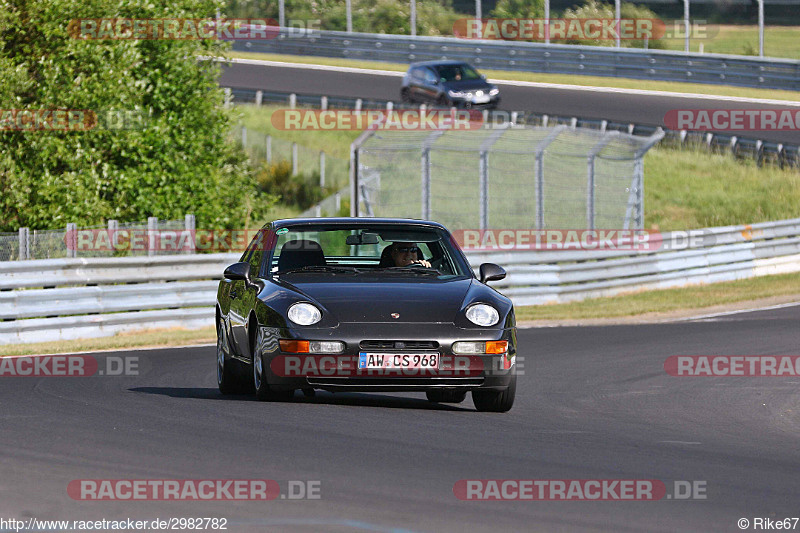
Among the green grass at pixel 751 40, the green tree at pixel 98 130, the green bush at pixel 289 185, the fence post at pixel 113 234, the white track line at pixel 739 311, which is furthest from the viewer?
the green grass at pixel 751 40

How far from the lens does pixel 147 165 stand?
26.8 metres

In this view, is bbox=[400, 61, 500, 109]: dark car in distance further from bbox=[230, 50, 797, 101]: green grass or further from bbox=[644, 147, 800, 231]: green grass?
bbox=[644, 147, 800, 231]: green grass

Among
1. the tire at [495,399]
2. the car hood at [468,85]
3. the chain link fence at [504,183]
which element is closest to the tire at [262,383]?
the tire at [495,399]

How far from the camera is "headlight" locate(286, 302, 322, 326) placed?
367 inches

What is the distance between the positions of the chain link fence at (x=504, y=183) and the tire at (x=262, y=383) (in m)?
13.6

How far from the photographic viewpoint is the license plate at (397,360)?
9211 mm

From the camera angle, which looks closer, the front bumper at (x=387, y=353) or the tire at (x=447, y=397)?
the front bumper at (x=387, y=353)

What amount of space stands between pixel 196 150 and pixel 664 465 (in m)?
21.4

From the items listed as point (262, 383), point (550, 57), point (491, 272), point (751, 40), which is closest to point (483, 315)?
point (491, 272)

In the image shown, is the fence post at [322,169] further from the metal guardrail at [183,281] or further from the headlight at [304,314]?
the headlight at [304,314]

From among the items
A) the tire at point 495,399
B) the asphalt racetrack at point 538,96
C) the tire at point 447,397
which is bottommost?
the asphalt racetrack at point 538,96

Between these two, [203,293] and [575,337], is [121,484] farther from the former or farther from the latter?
[203,293]

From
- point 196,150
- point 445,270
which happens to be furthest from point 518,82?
point 445,270

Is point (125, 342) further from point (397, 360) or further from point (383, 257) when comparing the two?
point (397, 360)
